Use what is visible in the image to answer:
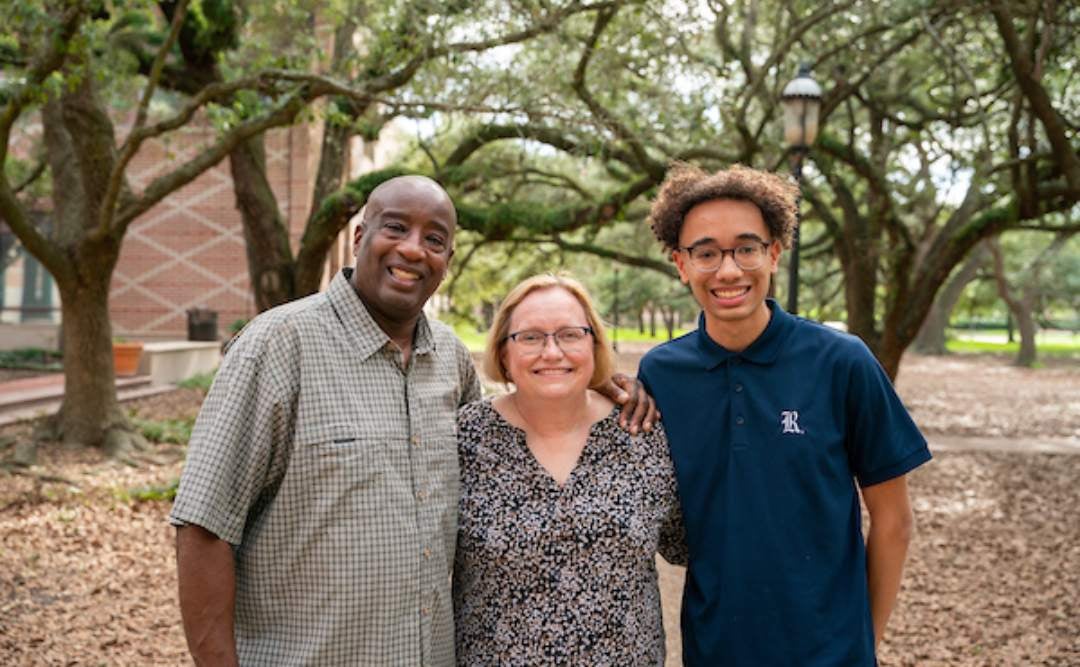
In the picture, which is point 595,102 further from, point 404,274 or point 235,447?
point 235,447

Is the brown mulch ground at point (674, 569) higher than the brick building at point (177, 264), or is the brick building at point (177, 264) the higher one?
the brick building at point (177, 264)

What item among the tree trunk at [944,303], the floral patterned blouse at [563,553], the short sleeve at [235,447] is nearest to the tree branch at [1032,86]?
the floral patterned blouse at [563,553]

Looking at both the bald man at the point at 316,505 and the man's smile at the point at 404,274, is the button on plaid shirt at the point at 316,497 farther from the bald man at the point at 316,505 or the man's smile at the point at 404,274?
the man's smile at the point at 404,274

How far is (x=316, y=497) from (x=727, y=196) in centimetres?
138

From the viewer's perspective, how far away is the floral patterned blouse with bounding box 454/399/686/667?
2545 mm

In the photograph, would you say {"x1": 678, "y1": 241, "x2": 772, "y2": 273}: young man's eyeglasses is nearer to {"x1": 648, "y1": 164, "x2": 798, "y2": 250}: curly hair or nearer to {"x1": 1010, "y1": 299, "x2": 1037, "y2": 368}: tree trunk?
{"x1": 648, "y1": 164, "x2": 798, "y2": 250}: curly hair

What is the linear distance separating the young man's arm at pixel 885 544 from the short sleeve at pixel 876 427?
4.0 inches

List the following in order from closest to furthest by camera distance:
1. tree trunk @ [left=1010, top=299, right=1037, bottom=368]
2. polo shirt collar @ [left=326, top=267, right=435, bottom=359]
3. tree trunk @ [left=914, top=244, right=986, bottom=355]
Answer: polo shirt collar @ [left=326, top=267, right=435, bottom=359] → tree trunk @ [left=914, top=244, right=986, bottom=355] → tree trunk @ [left=1010, top=299, right=1037, bottom=368]

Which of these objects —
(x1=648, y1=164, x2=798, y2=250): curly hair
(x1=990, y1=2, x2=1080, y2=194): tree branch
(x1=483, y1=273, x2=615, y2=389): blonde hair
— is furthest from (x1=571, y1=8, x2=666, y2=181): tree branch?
(x1=483, y1=273, x2=615, y2=389): blonde hair

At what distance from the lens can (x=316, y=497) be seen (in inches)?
92.4

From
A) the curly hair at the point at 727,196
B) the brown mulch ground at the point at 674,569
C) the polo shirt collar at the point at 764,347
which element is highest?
the curly hair at the point at 727,196

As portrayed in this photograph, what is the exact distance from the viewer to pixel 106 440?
1073 cm

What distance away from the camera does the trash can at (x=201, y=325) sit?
2189cm

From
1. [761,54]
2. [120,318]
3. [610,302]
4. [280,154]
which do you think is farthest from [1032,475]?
[610,302]
